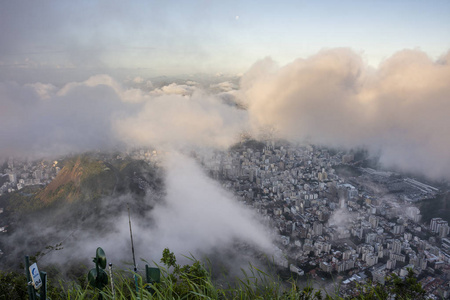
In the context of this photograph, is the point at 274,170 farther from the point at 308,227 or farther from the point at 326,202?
the point at 308,227

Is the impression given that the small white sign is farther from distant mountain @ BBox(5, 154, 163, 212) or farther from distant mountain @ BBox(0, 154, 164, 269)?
distant mountain @ BBox(5, 154, 163, 212)

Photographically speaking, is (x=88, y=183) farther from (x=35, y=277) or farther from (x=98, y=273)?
(x=35, y=277)

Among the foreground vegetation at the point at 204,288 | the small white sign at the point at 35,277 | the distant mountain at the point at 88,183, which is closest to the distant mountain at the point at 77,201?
the distant mountain at the point at 88,183

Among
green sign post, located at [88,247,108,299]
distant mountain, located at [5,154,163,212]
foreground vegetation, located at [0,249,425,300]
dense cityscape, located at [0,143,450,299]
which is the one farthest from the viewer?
distant mountain, located at [5,154,163,212]

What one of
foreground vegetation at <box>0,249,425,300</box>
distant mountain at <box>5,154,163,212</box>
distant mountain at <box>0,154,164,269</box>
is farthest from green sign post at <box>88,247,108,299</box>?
distant mountain at <box>5,154,163,212</box>

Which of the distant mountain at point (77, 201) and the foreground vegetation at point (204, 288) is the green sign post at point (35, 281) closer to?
the foreground vegetation at point (204, 288)

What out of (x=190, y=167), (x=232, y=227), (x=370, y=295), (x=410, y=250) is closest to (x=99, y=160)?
(x=190, y=167)

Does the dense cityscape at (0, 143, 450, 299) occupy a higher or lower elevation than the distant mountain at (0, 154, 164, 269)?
higher

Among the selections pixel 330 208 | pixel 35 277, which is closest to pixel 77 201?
pixel 330 208

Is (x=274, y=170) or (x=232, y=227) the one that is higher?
(x=274, y=170)
